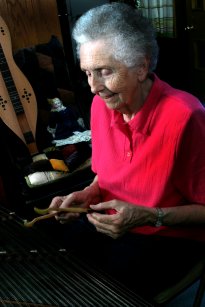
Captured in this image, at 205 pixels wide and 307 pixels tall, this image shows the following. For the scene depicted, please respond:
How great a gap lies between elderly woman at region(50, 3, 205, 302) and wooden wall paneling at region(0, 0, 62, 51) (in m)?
1.75

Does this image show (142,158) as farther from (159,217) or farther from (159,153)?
(159,217)

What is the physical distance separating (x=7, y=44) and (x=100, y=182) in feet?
5.12

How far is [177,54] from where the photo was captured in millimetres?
5262

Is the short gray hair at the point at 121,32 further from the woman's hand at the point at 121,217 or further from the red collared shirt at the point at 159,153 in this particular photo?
the woman's hand at the point at 121,217

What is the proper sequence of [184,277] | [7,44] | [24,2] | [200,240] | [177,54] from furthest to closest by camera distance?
1. [177,54]
2. [24,2]
3. [7,44]
4. [200,240]
5. [184,277]

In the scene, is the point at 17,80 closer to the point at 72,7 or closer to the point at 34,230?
the point at 34,230

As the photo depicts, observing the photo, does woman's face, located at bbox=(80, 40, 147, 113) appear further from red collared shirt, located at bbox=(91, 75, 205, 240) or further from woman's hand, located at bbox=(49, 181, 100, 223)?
woman's hand, located at bbox=(49, 181, 100, 223)

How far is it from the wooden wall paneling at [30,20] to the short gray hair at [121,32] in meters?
1.80

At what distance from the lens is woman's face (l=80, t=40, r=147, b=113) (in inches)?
47.5

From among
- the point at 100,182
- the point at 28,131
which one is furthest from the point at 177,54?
the point at 100,182

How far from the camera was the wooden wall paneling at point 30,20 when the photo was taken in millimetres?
2854

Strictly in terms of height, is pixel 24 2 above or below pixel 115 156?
above

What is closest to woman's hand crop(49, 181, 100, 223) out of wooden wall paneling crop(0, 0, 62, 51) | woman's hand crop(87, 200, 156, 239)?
woman's hand crop(87, 200, 156, 239)

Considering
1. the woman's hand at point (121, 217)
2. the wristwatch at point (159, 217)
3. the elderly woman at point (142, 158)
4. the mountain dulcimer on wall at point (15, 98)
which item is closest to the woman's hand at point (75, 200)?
the elderly woman at point (142, 158)
